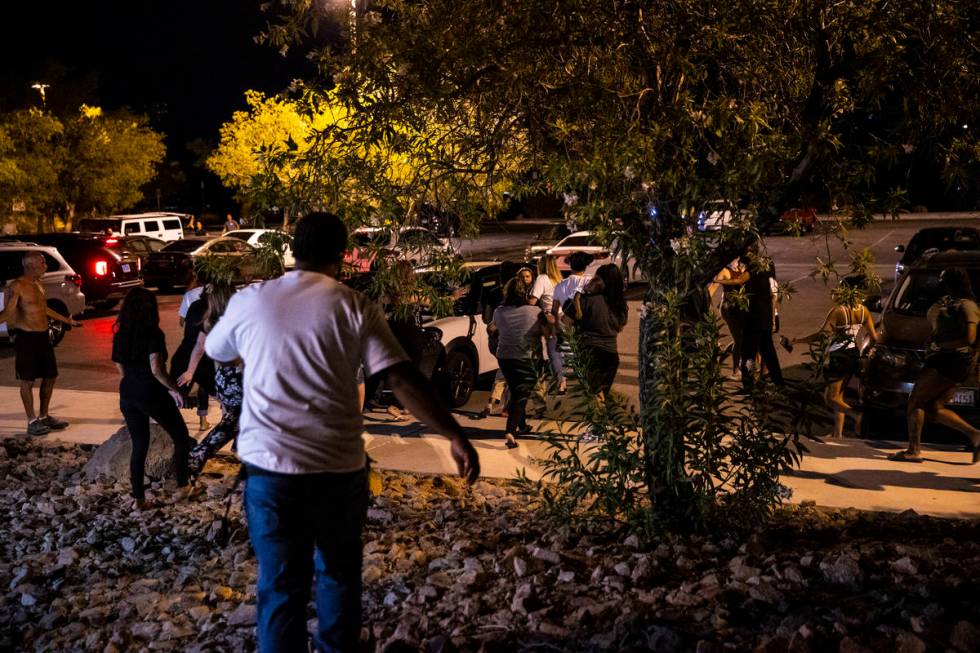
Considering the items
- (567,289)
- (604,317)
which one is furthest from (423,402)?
(567,289)

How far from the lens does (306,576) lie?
12.4ft

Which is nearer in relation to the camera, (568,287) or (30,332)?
(30,332)

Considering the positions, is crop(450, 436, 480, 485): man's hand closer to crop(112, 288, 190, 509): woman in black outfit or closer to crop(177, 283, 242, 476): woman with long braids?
crop(177, 283, 242, 476): woman with long braids

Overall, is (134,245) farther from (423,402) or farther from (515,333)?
(423,402)

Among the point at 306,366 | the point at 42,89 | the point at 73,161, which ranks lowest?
the point at 306,366

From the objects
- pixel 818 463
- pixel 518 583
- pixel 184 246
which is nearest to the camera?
pixel 518 583

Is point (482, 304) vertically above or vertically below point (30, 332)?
above

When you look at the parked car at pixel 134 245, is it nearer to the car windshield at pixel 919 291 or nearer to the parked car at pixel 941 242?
the parked car at pixel 941 242

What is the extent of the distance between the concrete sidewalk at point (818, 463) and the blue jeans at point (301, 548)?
3.17 meters

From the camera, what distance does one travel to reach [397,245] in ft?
19.8

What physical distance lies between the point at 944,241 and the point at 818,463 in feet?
53.6

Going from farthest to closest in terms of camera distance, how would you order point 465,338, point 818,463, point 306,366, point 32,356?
point 465,338 < point 32,356 < point 818,463 < point 306,366

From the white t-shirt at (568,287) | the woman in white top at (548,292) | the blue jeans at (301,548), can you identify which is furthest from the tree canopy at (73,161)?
Answer: the blue jeans at (301,548)

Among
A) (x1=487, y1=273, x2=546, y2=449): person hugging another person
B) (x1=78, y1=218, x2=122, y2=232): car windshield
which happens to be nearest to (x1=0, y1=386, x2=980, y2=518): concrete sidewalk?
(x1=487, y1=273, x2=546, y2=449): person hugging another person
